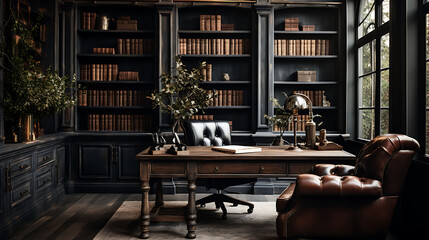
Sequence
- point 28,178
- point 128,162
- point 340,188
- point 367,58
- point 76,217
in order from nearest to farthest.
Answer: point 340,188 → point 28,178 → point 76,217 → point 367,58 → point 128,162

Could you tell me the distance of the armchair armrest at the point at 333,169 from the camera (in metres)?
2.88

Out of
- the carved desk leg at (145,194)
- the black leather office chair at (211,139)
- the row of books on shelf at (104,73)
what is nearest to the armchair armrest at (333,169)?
the black leather office chair at (211,139)

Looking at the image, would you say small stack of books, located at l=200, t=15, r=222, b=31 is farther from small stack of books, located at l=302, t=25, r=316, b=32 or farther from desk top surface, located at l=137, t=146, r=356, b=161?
desk top surface, located at l=137, t=146, r=356, b=161

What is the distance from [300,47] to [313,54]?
0.20 m

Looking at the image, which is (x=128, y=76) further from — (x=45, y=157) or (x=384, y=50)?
(x=384, y=50)

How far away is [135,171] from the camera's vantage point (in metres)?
4.84

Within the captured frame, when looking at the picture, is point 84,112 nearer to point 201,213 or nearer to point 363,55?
point 201,213

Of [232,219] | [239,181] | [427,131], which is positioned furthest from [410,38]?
[232,219]

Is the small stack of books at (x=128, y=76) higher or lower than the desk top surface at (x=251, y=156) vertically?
higher

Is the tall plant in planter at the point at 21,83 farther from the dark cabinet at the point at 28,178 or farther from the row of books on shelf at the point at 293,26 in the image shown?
the row of books on shelf at the point at 293,26

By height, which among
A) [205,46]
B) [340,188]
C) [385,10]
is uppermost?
[385,10]

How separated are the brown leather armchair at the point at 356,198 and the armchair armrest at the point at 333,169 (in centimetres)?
31

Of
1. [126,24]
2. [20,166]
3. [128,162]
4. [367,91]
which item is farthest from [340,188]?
[126,24]

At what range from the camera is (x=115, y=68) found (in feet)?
16.3
